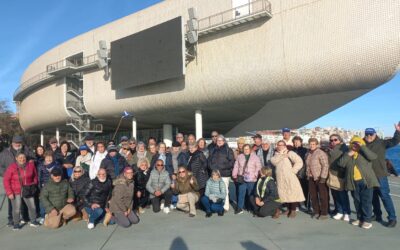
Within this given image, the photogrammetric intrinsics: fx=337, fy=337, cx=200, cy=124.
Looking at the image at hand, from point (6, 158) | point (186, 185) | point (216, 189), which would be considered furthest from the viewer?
point (186, 185)

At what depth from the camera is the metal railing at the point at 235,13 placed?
67.3 feet

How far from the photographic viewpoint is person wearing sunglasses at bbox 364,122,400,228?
20.4 feet

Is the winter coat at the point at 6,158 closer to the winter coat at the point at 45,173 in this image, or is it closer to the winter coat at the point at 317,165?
the winter coat at the point at 45,173

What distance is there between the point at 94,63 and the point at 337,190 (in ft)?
90.7

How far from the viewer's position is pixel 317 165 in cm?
703

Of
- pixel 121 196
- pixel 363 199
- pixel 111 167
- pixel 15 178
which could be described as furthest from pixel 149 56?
pixel 363 199

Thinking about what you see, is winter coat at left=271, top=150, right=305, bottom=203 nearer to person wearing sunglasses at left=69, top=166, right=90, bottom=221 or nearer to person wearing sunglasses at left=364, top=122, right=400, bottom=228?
person wearing sunglasses at left=364, top=122, right=400, bottom=228

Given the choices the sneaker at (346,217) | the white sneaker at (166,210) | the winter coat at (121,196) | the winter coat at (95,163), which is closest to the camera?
the sneaker at (346,217)

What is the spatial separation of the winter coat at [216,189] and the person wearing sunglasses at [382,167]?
3.09m

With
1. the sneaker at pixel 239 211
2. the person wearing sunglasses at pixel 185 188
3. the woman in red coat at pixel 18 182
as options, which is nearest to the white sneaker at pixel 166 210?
the person wearing sunglasses at pixel 185 188

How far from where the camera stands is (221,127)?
37562mm

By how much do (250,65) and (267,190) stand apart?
15.3 meters

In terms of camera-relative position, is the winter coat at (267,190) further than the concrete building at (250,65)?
No

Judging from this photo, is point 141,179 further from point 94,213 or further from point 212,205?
point 212,205
